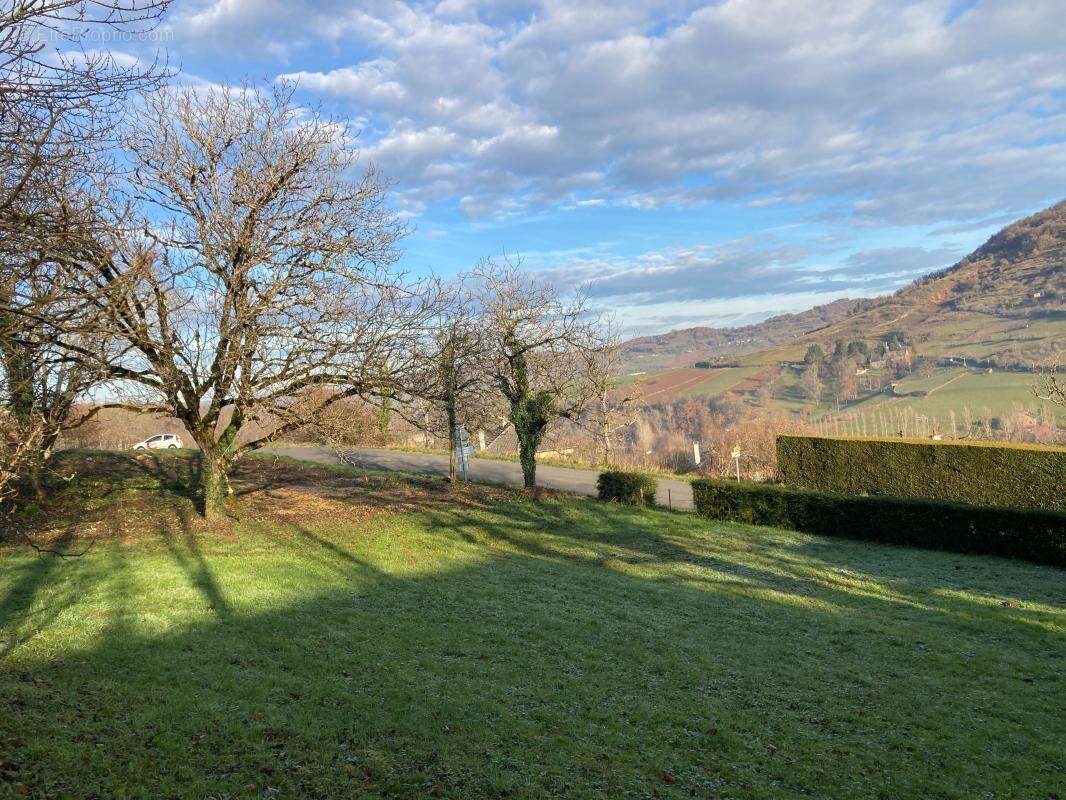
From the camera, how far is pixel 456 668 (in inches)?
273

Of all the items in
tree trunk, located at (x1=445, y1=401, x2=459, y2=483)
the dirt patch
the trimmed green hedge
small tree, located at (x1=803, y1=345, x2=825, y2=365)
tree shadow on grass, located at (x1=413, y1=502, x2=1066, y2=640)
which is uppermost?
small tree, located at (x1=803, y1=345, x2=825, y2=365)

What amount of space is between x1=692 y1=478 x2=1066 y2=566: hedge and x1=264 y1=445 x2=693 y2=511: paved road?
7.59 feet

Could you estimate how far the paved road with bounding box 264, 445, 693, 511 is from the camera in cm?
2273

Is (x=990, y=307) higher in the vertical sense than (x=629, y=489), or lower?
higher

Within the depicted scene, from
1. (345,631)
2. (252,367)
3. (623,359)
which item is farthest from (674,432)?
(345,631)

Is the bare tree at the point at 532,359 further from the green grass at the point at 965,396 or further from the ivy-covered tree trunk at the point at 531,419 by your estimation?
the green grass at the point at 965,396

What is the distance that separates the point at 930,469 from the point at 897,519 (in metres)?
5.66

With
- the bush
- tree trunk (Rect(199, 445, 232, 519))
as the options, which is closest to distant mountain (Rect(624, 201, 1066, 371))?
the bush

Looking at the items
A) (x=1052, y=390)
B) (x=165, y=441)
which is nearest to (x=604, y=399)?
(x=1052, y=390)

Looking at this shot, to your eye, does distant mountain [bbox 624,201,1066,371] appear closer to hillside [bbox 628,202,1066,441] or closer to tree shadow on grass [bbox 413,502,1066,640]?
hillside [bbox 628,202,1066,441]

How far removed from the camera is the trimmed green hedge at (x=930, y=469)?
1791cm

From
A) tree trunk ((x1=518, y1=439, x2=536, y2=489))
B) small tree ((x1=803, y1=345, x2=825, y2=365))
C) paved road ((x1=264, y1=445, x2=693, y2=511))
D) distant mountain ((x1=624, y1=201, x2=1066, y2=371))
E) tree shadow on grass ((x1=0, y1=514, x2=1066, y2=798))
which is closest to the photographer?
tree shadow on grass ((x1=0, y1=514, x2=1066, y2=798))

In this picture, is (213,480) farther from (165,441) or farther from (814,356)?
(814,356)

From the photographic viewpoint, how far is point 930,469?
19.9 meters
